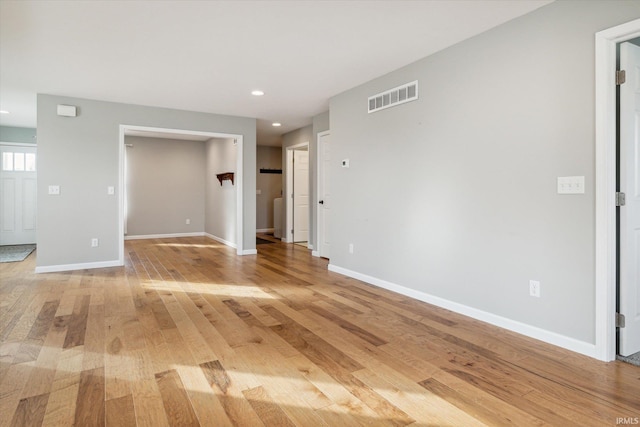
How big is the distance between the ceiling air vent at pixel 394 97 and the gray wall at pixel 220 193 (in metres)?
3.55

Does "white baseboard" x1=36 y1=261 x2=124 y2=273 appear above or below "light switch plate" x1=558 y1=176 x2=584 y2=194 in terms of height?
below

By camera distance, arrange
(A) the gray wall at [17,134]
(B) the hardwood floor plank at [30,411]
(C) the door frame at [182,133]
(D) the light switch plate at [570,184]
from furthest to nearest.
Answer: (A) the gray wall at [17,134] → (C) the door frame at [182,133] → (D) the light switch plate at [570,184] → (B) the hardwood floor plank at [30,411]

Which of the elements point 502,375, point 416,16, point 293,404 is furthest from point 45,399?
point 416,16

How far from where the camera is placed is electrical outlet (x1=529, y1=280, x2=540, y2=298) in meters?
2.61

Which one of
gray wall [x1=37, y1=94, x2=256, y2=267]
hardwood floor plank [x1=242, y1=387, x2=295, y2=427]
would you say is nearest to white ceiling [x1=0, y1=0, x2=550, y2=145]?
gray wall [x1=37, y1=94, x2=256, y2=267]

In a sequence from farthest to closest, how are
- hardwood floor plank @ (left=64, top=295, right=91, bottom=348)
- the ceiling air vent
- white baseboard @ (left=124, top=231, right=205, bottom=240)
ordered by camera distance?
white baseboard @ (left=124, top=231, right=205, bottom=240) < the ceiling air vent < hardwood floor plank @ (left=64, top=295, right=91, bottom=348)

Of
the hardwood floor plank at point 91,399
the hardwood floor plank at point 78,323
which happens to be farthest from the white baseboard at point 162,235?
the hardwood floor plank at point 91,399

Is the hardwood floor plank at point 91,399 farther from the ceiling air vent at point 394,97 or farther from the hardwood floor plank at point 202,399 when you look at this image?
the ceiling air vent at point 394,97

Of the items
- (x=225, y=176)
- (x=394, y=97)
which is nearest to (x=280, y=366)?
(x=394, y=97)

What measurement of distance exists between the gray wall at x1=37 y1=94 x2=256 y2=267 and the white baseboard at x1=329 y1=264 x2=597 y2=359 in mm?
4096

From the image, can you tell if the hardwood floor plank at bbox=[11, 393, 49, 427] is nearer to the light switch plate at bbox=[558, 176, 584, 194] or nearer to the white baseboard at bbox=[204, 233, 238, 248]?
the light switch plate at bbox=[558, 176, 584, 194]

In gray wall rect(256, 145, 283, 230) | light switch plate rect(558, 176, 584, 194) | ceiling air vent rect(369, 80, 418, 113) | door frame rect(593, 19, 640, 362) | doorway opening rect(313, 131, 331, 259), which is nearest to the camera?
door frame rect(593, 19, 640, 362)

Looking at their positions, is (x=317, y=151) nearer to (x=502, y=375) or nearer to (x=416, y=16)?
(x=416, y=16)

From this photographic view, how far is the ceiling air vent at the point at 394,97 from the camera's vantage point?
3.65m
